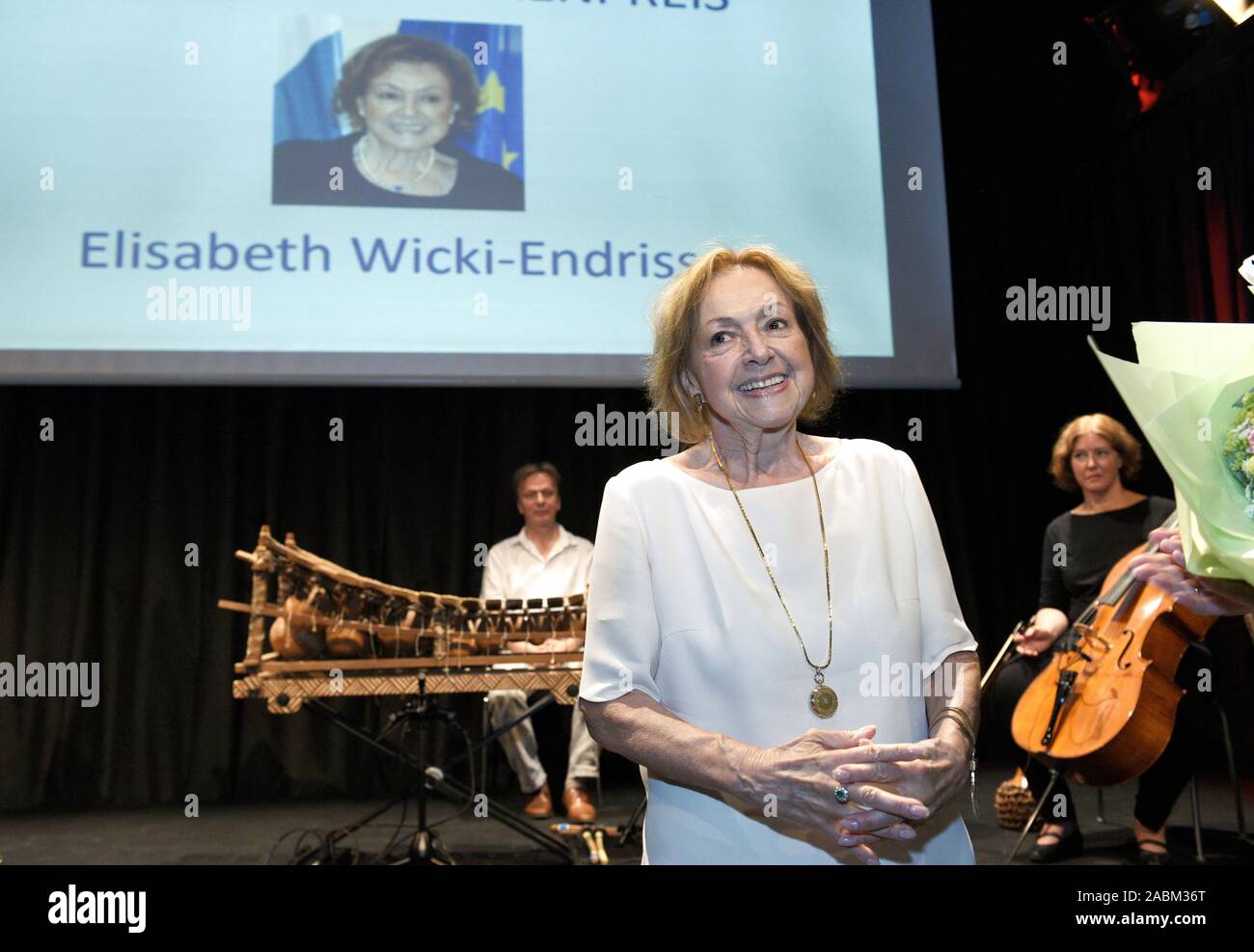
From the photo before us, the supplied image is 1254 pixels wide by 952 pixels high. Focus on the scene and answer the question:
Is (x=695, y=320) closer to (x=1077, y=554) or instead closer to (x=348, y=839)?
(x=1077, y=554)

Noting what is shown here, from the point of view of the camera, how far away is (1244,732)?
504cm

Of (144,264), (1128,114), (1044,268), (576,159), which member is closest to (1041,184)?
(1044,268)

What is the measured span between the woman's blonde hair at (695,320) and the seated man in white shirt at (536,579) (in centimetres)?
323

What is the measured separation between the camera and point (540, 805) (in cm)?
498

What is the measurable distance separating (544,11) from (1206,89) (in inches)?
134

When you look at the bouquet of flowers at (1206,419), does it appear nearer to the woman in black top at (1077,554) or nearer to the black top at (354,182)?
the black top at (354,182)

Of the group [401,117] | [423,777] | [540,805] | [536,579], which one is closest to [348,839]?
[540,805]

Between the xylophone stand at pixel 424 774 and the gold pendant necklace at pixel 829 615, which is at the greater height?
the gold pendant necklace at pixel 829 615

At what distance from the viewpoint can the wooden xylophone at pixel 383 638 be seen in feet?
11.3

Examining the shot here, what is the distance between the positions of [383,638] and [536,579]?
1465 mm

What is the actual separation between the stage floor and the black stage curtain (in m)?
0.29

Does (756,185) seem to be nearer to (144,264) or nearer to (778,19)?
(778,19)

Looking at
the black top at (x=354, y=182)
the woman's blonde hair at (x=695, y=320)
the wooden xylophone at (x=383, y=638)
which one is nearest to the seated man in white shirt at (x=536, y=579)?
the wooden xylophone at (x=383, y=638)

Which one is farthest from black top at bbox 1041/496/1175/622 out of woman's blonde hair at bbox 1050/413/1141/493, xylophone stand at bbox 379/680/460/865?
xylophone stand at bbox 379/680/460/865
